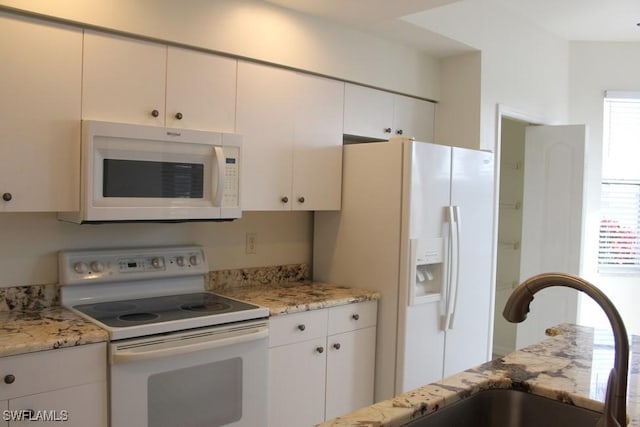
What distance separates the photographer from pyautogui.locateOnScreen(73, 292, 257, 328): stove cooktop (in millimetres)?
2262

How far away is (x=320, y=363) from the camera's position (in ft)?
9.29

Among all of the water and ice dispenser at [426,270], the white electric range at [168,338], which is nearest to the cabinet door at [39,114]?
the white electric range at [168,338]

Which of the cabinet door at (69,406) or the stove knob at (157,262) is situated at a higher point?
the stove knob at (157,262)

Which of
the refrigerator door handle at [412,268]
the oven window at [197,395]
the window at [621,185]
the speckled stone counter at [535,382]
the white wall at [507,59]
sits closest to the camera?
the speckled stone counter at [535,382]

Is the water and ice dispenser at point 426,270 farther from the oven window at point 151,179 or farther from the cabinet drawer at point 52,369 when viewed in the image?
the cabinet drawer at point 52,369

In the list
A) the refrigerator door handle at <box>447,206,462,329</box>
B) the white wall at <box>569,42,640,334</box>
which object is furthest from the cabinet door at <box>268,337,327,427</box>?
the white wall at <box>569,42,640,334</box>

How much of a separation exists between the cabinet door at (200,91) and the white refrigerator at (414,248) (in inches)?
33.9

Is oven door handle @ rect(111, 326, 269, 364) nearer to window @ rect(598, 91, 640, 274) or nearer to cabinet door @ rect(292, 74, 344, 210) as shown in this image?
cabinet door @ rect(292, 74, 344, 210)

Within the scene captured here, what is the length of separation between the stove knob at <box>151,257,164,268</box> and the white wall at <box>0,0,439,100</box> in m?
1.07

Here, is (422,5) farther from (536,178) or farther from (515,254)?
(515,254)

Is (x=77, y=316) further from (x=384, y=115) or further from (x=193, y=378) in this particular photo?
(x=384, y=115)

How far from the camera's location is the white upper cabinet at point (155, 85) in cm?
230

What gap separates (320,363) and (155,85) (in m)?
1.61

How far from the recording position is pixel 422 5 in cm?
275
